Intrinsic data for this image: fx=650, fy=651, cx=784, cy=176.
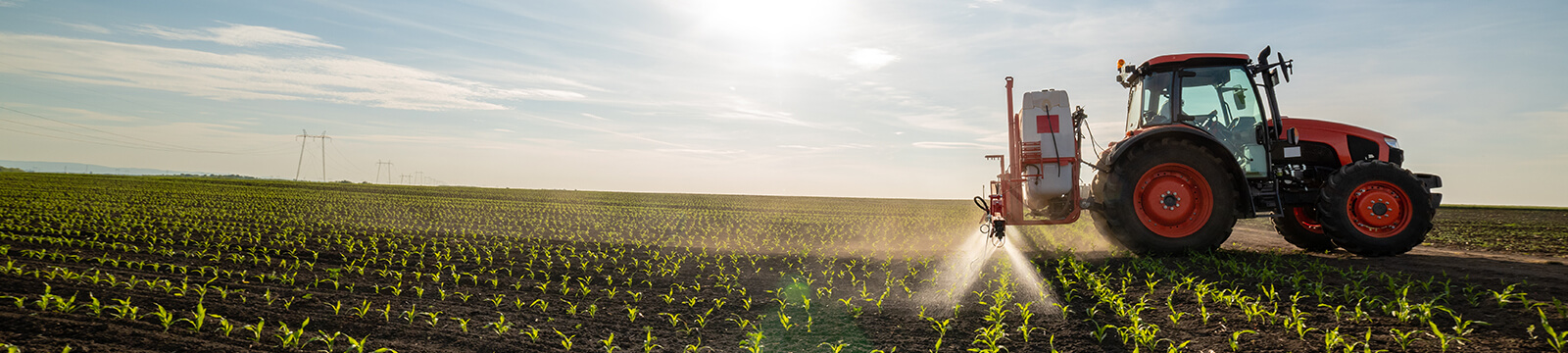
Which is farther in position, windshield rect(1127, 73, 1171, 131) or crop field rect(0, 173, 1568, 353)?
windshield rect(1127, 73, 1171, 131)

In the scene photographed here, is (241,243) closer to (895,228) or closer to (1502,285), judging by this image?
(895,228)

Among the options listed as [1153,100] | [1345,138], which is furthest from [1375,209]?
[1153,100]

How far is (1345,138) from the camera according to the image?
356 inches

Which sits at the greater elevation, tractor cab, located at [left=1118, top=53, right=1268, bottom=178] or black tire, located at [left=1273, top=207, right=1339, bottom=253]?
tractor cab, located at [left=1118, top=53, right=1268, bottom=178]

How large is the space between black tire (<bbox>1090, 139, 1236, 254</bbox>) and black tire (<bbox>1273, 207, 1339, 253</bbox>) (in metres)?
2.70

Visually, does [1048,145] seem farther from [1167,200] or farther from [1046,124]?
[1167,200]

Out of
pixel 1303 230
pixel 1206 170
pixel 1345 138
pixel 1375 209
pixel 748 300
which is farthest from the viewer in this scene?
pixel 1303 230

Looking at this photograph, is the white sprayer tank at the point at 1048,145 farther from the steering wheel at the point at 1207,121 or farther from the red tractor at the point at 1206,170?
the steering wheel at the point at 1207,121

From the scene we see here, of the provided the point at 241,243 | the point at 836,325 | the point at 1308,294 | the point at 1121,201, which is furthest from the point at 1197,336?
the point at 241,243

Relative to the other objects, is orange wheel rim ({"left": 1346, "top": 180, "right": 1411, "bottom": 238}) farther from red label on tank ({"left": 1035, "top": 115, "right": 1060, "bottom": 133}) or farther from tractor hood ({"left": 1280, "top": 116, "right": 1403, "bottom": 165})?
red label on tank ({"left": 1035, "top": 115, "right": 1060, "bottom": 133})

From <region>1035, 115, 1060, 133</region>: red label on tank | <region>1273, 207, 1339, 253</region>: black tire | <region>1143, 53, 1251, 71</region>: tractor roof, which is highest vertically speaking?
<region>1143, 53, 1251, 71</region>: tractor roof

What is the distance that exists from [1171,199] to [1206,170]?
20.7 inches

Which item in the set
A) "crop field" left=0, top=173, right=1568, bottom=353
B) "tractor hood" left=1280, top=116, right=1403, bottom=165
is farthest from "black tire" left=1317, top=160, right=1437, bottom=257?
"tractor hood" left=1280, top=116, right=1403, bottom=165

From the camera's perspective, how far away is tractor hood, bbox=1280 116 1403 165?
29.6 ft
